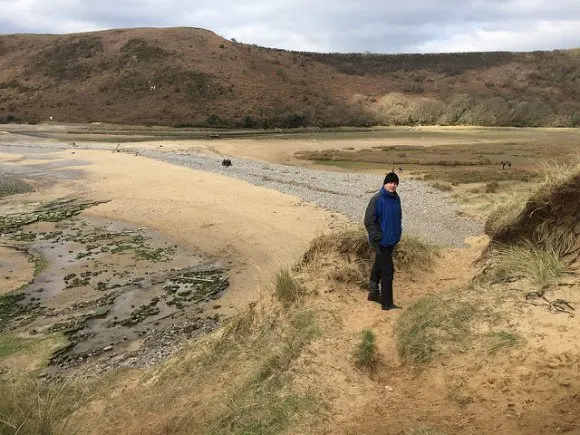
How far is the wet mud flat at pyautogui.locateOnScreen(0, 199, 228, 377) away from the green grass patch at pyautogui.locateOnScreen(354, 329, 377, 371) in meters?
3.55

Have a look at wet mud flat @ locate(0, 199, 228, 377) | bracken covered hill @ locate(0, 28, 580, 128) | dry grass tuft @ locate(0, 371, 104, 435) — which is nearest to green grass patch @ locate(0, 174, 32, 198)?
wet mud flat @ locate(0, 199, 228, 377)

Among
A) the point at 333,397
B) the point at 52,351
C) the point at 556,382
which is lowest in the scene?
the point at 52,351

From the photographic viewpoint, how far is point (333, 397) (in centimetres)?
490

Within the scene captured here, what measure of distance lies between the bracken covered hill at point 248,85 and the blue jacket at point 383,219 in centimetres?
5191

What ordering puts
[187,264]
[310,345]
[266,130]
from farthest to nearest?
[266,130] < [187,264] < [310,345]

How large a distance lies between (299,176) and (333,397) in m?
19.8

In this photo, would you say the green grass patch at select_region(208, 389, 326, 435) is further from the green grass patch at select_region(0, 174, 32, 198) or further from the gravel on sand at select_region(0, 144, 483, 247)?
the green grass patch at select_region(0, 174, 32, 198)

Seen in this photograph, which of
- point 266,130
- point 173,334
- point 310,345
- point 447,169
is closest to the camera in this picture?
point 310,345

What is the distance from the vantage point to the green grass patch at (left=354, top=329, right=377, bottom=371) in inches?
211

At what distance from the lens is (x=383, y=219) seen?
659cm

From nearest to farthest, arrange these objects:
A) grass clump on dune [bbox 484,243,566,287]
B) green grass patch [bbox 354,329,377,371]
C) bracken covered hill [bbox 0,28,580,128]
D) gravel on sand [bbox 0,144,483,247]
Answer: green grass patch [bbox 354,329,377,371] < grass clump on dune [bbox 484,243,566,287] < gravel on sand [bbox 0,144,483,247] < bracken covered hill [bbox 0,28,580,128]

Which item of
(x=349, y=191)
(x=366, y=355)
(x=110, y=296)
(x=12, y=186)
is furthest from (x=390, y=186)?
(x=12, y=186)

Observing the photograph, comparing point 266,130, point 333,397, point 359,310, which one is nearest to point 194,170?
point 359,310

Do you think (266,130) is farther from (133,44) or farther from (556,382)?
(556,382)
